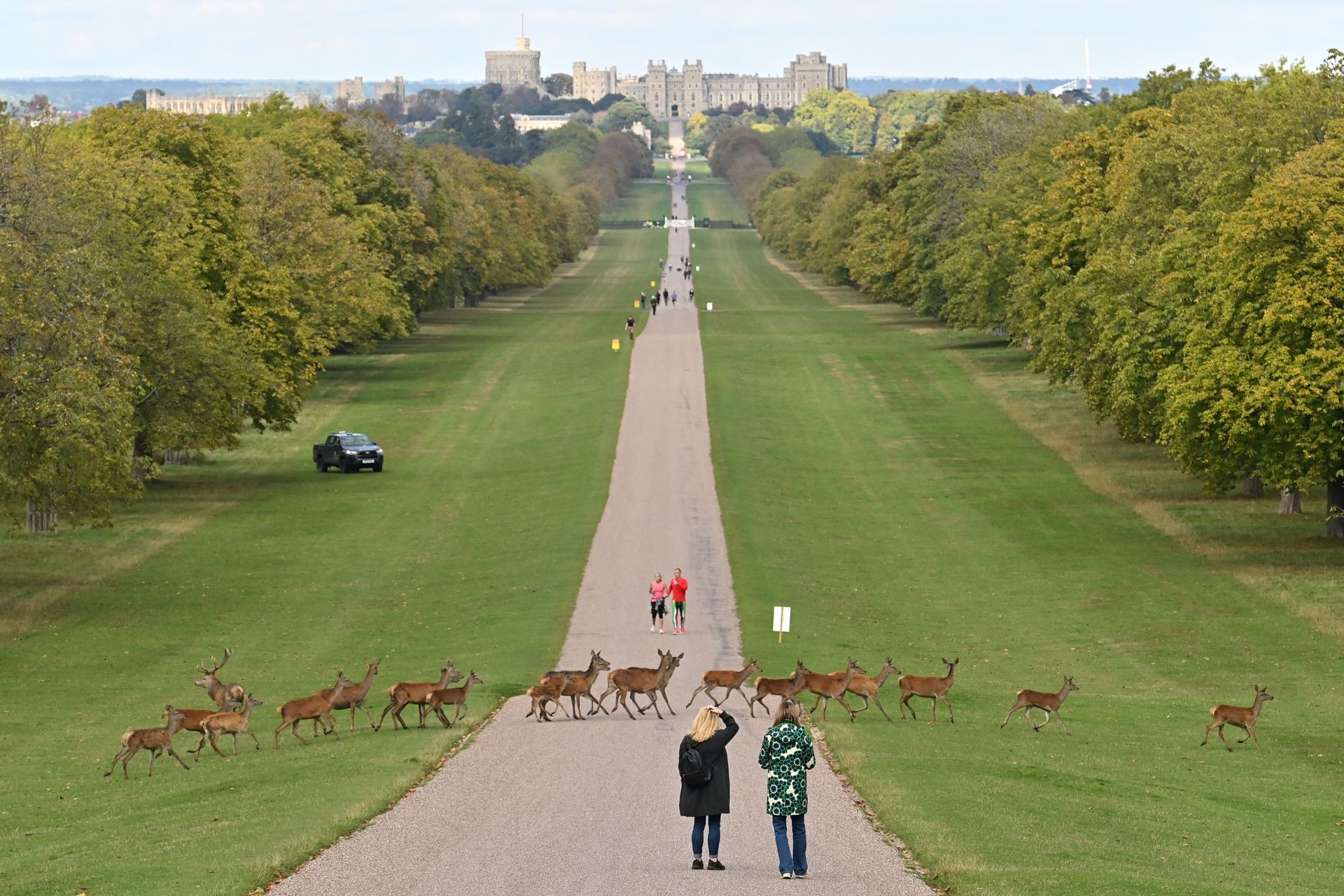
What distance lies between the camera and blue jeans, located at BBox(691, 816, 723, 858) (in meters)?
19.3

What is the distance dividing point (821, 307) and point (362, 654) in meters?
103

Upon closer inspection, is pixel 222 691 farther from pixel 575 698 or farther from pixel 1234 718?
pixel 1234 718

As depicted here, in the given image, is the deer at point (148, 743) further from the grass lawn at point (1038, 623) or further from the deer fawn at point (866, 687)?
the deer fawn at point (866, 687)

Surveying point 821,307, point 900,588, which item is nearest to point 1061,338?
point 900,588

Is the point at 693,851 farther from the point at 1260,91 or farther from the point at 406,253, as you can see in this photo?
the point at 406,253

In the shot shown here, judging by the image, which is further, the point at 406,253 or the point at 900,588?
the point at 406,253

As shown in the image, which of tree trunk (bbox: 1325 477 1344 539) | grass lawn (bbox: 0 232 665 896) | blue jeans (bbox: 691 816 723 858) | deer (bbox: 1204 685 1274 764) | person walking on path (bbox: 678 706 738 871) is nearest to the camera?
person walking on path (bbox: 678 706 738 871)

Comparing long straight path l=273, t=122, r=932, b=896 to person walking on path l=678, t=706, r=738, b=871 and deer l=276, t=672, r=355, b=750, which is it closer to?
person walking on path l=678, t=706, r=738, b=871

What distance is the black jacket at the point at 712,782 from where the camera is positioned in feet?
62.7

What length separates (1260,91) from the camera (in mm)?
58281

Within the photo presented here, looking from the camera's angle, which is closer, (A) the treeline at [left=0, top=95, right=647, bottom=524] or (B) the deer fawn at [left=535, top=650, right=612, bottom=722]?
(B) the deer fawn at [left=535, top=650, right=612, bottom=722]

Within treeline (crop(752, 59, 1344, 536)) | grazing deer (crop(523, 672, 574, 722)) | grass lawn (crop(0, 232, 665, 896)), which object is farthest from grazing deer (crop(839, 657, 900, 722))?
treeline (crop(752, 59, 1344, 536))

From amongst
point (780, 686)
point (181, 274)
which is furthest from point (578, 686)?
point (181, 274)

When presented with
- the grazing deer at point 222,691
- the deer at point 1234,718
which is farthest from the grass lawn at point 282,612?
the deer at point 1234,718
